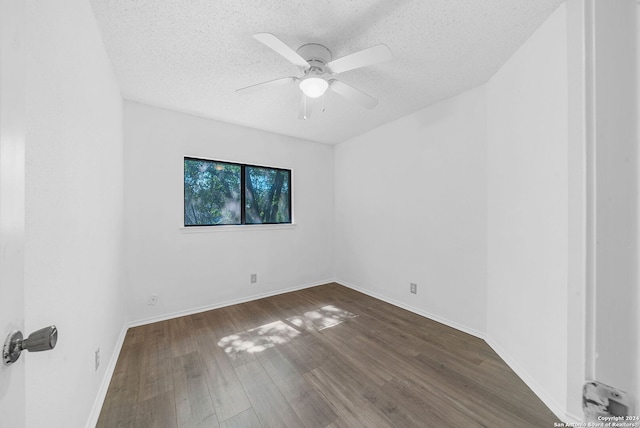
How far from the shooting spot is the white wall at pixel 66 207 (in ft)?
2.72

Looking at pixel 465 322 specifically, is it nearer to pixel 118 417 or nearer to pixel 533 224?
pixel 533 224

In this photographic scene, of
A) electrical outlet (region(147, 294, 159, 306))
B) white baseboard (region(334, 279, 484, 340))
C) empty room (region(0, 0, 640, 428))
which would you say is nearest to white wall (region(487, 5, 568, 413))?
empty room (region(0, 0, 640, 428))

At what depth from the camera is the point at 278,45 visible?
1.39 meters

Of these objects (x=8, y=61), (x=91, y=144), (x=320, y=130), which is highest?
(x=320, y=130)

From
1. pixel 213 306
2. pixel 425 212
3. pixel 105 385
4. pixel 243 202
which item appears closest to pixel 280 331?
pixel 213 306

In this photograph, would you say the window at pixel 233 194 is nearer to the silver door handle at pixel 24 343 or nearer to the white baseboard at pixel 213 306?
the white baseboard at pixel 213 306

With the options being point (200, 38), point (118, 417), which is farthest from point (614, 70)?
point (118, 417)

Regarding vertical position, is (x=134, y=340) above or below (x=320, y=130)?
below

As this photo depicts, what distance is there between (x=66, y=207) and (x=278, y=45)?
54.9 inches

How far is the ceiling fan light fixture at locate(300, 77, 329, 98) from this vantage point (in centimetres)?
170

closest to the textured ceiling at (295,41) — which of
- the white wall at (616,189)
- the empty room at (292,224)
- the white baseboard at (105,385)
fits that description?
the empty room at (292,224)

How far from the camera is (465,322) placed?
2367mm

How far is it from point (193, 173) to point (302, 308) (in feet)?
7.34

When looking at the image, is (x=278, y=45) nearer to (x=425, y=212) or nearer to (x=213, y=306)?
(x=425, y=212)
